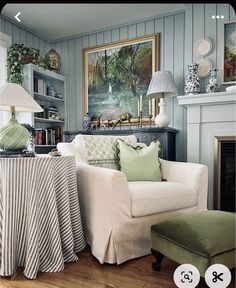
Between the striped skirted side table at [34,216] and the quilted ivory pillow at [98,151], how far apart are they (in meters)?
0.39

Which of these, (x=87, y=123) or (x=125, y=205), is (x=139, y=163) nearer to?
(x=125, y=205)

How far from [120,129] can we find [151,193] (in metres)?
1.45

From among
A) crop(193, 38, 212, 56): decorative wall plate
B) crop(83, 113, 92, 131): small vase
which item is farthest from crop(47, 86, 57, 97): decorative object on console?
crop(193, 38, 212, 56): decorative wall plate

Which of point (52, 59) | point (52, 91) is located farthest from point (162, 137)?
point (52, 59)

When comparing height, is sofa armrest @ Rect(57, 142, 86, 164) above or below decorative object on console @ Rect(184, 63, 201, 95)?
below

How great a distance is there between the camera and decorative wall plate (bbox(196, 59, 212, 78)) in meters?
2.12

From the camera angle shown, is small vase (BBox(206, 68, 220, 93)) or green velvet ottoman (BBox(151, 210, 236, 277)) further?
small vase (BBox(206, 68, 220, 93))

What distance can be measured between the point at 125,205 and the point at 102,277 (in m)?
0.33

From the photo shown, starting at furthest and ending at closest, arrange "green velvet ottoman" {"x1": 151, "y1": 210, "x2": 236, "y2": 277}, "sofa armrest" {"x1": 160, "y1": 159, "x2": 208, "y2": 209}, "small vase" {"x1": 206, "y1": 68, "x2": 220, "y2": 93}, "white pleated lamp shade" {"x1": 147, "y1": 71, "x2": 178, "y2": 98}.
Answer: "white pleated lamp shade" {"x1": 147, "y1": 71, "x2": 178, "y2": 98} < "small vase" {"x1": 206, "y1": 68, "x2": 220, "y2": 93} < "sofa armrest" {"x1": 160, "y1": 159, "x2": 208, "y2": 209} < "green velvet ottoman" {"x1": 151, "y1": 210, "x2": 236, "y2": 277}

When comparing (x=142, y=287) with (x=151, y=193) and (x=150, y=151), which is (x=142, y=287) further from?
(x=150, y=151)

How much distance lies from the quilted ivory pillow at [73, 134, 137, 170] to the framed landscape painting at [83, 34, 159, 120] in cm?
107

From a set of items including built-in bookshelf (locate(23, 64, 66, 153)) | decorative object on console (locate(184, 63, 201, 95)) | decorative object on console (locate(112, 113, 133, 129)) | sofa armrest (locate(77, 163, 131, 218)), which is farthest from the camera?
decorative object on console (locate(112, 113, 133, 129))

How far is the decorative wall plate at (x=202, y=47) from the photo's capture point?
2.05 meters

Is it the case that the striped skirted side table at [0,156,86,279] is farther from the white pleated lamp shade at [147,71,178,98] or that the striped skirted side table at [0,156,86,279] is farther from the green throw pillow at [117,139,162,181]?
the white pleated lamp shade at [147,71,178,98]
